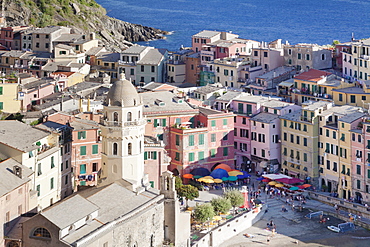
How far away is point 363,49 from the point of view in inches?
4498

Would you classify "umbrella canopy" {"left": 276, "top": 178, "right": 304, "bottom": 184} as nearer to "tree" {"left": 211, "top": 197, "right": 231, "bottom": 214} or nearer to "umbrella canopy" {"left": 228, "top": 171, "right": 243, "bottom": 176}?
"umbrella canopy" {"left": 228, "top": 171, "right": 243, "bottom": 176}

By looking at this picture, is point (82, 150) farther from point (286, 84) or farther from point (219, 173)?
point (286, 84)

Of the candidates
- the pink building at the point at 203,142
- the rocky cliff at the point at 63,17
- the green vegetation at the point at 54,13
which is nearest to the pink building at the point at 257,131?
the pink building at the point at 203,142

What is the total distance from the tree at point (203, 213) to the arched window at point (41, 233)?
21.2 meters

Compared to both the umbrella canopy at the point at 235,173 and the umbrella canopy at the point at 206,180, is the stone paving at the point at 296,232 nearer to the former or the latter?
the umbrella canopy at the point at 206,180

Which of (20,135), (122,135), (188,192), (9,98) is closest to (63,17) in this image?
(9,98)

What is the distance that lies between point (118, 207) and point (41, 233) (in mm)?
7058

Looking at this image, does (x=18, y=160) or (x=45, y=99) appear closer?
(x=18, y=160)

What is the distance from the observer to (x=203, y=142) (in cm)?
10206

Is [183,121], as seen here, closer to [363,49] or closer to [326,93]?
[326,93]

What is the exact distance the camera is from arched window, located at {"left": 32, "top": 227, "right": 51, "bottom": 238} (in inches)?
2657

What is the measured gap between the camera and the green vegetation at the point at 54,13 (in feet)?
579

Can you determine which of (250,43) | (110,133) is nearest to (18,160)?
(110,133)

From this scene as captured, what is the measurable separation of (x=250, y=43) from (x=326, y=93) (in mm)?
24703
